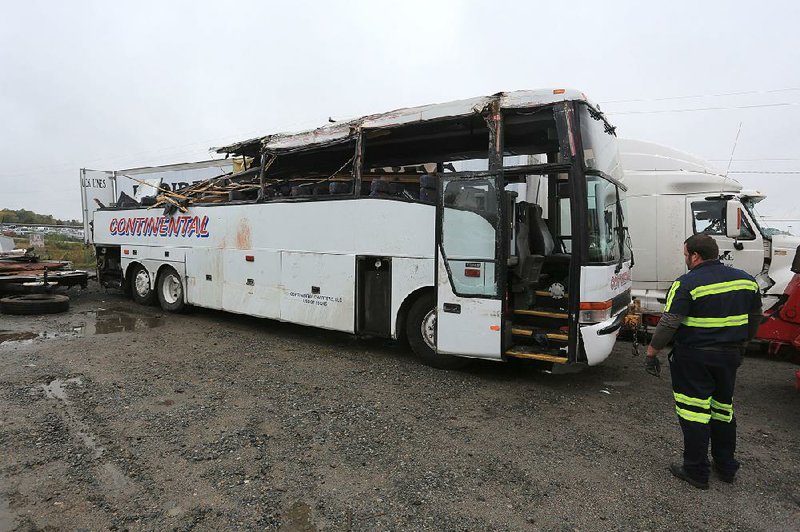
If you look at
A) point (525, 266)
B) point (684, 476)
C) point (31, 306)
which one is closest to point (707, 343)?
point (684, 476)

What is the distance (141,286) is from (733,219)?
11.1 meters

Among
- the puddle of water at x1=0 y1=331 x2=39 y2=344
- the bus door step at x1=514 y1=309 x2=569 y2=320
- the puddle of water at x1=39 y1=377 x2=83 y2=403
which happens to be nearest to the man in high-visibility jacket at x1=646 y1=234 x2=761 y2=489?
the bus door step at x1=514 y1=309 x2=569 y2=320

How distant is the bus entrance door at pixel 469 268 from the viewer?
5.29 meters

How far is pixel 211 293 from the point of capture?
338 inches

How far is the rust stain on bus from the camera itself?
7.91 meters

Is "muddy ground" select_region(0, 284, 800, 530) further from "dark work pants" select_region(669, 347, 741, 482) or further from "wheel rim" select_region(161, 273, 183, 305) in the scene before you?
"wheel rim" select_region(161, 273, 183, 305)

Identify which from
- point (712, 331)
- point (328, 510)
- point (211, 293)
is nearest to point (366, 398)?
point (328, 510)

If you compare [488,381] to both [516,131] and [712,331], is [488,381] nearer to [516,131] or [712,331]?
[712,331]

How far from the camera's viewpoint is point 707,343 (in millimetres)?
3250

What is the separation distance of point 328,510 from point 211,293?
642 centimetres

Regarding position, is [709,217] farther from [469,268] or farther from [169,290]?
[169,290]

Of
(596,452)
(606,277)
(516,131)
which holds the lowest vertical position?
(596,452)

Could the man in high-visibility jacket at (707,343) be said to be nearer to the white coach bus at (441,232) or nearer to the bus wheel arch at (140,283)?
the white coach bus at (441,232)

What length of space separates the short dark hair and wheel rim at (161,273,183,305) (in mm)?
8765
